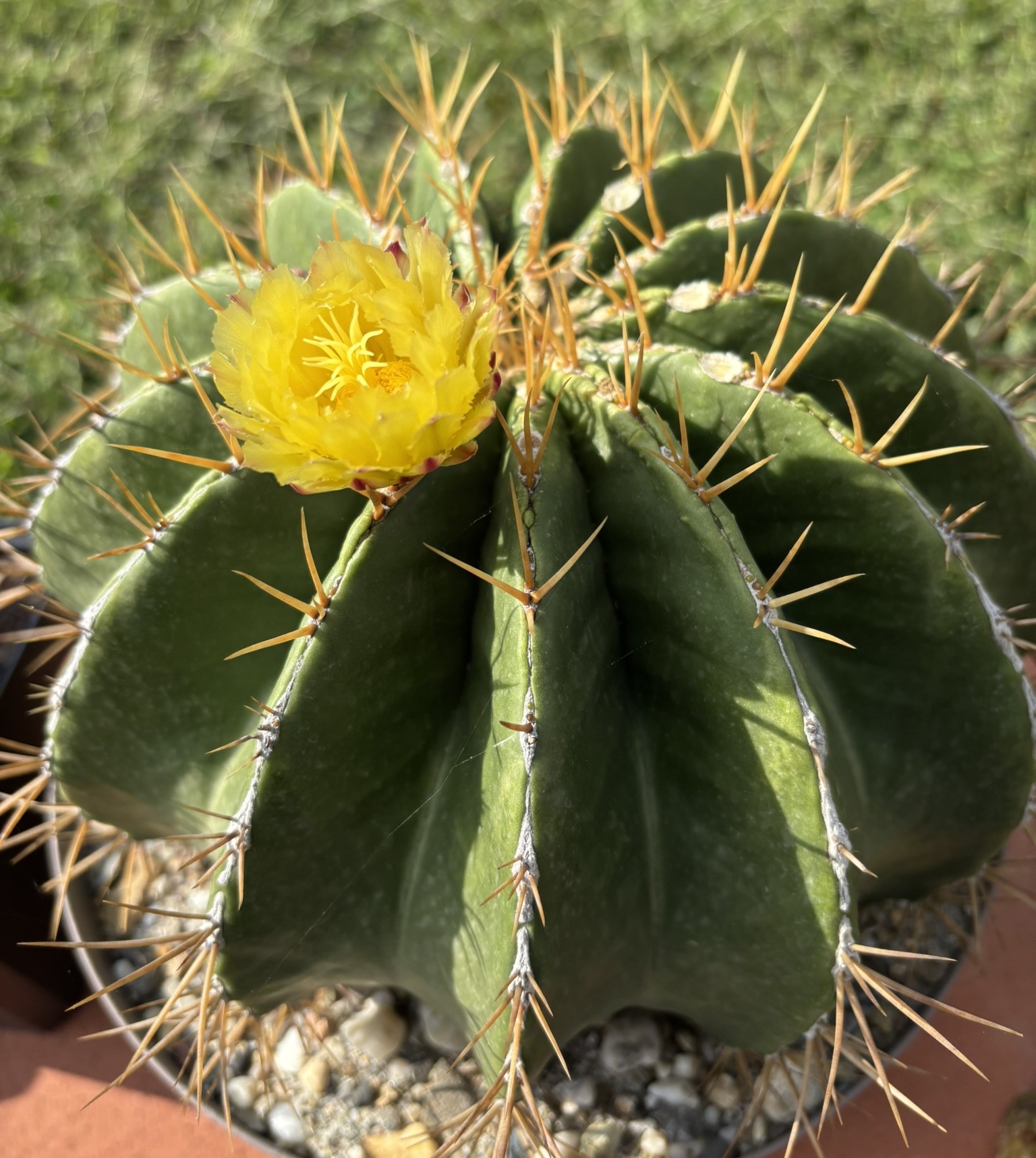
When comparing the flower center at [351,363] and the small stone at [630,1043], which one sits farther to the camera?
the small stone at [630,1043]

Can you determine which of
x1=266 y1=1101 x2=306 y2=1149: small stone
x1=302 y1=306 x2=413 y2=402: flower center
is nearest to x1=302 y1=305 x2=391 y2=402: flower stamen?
x1=302 y1=306 x2=413 y2=402: flower center

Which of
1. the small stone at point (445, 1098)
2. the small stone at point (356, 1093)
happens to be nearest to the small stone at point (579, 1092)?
the small stone at point (445, 1098)

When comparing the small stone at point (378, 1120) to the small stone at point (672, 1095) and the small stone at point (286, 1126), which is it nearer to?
the small stone at point (286, 1126)

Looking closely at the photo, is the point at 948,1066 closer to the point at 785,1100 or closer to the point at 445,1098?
the point at 785,1100

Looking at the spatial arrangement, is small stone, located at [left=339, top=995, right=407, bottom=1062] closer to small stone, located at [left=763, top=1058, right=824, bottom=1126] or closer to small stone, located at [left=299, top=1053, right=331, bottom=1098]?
small stone, located at [left=299, top=1053, right=331, bottom=1098]

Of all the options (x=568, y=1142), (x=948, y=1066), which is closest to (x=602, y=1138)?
(x=568, y=1142)

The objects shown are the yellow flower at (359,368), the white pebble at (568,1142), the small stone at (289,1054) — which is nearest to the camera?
the yellow flower at (359,368)

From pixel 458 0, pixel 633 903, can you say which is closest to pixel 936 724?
pixel 633 903

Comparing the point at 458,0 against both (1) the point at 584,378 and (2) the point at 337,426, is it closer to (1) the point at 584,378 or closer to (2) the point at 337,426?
(1) the point at 584,378
